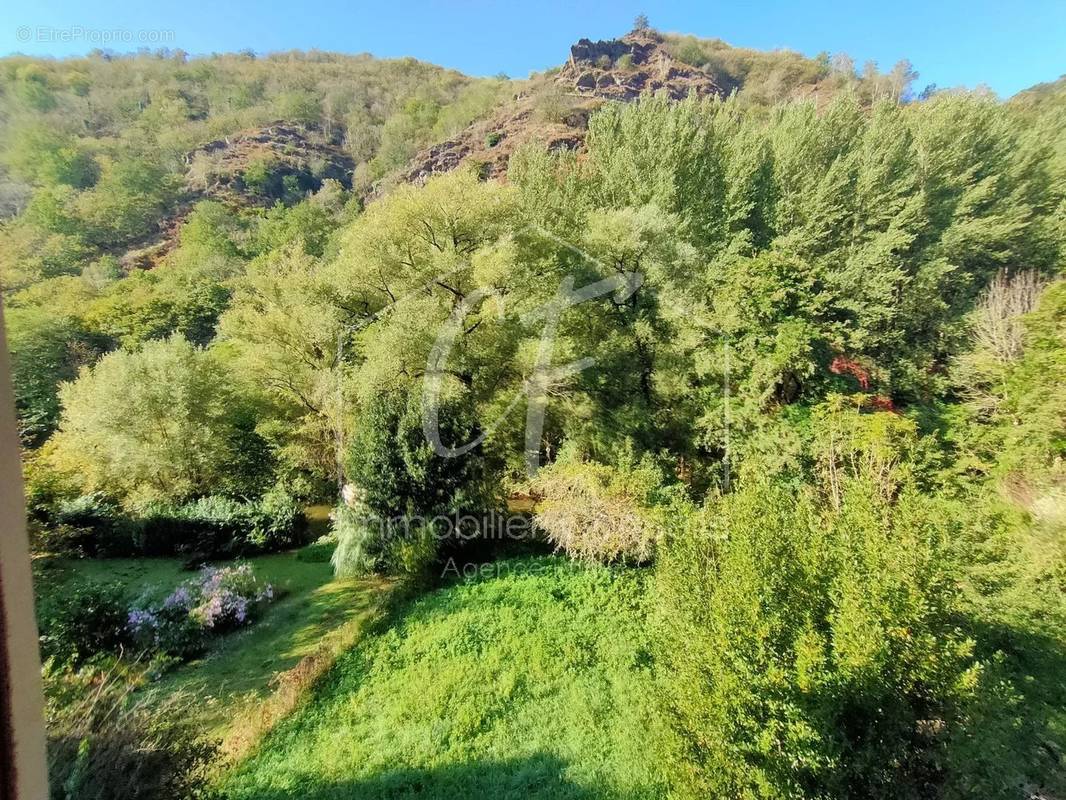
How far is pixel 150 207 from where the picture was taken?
32.8 meters

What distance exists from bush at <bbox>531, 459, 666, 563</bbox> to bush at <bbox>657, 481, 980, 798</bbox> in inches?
178

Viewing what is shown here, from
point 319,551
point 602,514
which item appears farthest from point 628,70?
point 319,551

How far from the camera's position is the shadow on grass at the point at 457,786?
5121 millimetres

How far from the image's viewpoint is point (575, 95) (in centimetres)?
5375

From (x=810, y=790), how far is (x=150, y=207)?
4493 cm

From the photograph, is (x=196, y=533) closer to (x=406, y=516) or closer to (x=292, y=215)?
(x=406, y=516)

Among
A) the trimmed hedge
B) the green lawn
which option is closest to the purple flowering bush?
the green lawn

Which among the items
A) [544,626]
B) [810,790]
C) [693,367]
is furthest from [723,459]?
[810,790]

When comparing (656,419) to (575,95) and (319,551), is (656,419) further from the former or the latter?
(575,95)

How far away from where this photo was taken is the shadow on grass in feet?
16.8

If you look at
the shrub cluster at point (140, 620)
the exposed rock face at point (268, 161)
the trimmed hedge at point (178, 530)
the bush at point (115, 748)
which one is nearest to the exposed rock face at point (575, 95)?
the exposed rock face at point (268, 161)

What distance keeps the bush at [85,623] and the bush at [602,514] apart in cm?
742

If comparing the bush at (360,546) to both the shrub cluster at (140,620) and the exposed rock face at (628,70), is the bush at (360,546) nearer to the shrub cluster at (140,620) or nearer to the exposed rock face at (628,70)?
the shrub cluster at (140,620)

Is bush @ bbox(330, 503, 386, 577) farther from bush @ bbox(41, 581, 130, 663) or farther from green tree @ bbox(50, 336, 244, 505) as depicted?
green tree @ bbox(50, 336, 244, 505)
